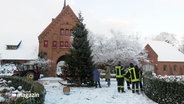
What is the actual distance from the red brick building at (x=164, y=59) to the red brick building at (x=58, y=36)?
63.5ft

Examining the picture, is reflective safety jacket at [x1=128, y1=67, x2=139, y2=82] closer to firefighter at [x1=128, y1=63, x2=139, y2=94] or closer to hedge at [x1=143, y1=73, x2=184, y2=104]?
firefighter at [x1=128, y1=63, x2=139, y2=94]

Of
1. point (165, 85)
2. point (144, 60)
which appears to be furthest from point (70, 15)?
point (165, 85)

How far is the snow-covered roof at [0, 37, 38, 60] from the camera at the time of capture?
2024 inches

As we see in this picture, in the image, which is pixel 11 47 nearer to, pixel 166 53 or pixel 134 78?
pixel 166 53

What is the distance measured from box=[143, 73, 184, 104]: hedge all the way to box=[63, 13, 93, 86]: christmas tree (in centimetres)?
738

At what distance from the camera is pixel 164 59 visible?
62.8m

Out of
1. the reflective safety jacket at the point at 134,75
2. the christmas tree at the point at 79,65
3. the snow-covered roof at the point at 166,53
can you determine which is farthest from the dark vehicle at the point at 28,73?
the snow-covered roof at the point at 166,53

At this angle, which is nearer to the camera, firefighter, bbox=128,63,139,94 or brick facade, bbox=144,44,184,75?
firefighter, bbox=128,63,139,94

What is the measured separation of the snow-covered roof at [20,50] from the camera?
2024 inches

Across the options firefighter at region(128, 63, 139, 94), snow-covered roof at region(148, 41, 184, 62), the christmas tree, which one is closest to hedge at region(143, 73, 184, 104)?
firefighter at region(128, 63, 139, 94)

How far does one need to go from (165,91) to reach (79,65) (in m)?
10.7

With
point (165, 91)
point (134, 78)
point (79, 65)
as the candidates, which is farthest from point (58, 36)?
point (165, 91)

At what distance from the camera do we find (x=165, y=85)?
14.6 meters

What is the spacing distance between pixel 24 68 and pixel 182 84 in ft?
85.3
